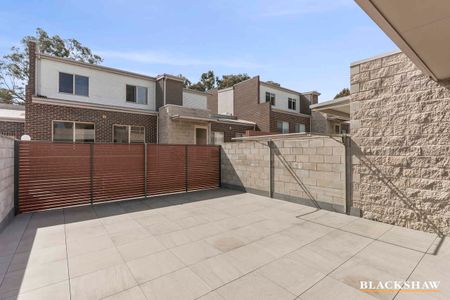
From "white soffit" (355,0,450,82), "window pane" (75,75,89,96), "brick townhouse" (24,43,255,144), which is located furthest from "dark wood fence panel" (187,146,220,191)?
"window pane" (75,75,89,96)

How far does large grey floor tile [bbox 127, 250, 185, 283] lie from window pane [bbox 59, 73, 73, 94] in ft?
39.5

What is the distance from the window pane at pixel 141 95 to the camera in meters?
14.2

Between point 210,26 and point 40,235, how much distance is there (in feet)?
26.0

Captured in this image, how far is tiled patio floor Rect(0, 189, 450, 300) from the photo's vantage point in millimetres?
2557

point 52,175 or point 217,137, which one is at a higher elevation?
point 217,137

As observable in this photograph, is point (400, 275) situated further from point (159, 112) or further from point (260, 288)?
point (159, 112)

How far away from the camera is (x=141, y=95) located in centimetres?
1427

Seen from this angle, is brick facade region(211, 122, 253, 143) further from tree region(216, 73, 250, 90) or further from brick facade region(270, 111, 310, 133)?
tree region(216, 73, 250, 90)

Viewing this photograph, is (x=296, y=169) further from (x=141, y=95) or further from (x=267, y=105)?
(x=267, y=105)

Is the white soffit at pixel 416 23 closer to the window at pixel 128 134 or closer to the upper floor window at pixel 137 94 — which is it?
the window at pixel 128 134

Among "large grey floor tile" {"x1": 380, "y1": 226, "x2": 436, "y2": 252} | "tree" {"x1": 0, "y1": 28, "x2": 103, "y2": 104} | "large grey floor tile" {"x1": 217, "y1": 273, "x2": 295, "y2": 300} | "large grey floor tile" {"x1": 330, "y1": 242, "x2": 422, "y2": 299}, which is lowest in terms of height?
"large grey floor tile" {"x1": 380, "y1": 226, "x2": 436, "y2": 252}

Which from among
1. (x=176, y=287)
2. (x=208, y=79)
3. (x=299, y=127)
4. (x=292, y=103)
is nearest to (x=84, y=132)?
(x=176, y=287)

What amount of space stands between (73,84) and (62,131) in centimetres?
273

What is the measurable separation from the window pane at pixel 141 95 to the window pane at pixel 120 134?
2232mm
